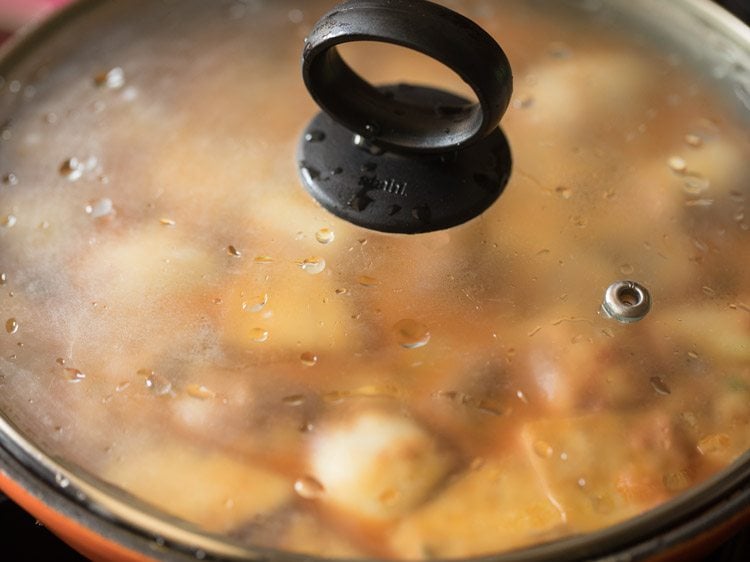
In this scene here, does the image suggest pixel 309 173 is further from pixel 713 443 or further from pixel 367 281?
pixel 713 443

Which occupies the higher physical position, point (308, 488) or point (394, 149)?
point (394, 149)

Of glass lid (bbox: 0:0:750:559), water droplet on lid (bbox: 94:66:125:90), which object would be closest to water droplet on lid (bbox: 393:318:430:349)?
glass lid (bbox: 0:0:750:559)

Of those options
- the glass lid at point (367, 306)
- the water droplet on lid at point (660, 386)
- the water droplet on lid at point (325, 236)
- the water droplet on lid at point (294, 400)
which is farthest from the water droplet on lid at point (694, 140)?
the water droplet on lid at point (294, 400)

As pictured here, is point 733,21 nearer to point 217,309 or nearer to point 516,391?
point 516,391

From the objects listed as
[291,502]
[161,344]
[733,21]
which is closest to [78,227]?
[161,344]

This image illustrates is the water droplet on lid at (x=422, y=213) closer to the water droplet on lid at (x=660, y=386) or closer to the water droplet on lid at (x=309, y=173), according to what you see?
the water droplet on lid at (x=309, y=173)

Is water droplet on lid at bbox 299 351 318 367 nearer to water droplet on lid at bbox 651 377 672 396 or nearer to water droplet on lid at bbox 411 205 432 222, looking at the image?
water droplet on lid at bbox 411 205 432 222

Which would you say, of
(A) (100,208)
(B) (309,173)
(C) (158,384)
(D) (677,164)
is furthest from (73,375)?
(D) (677,164)
